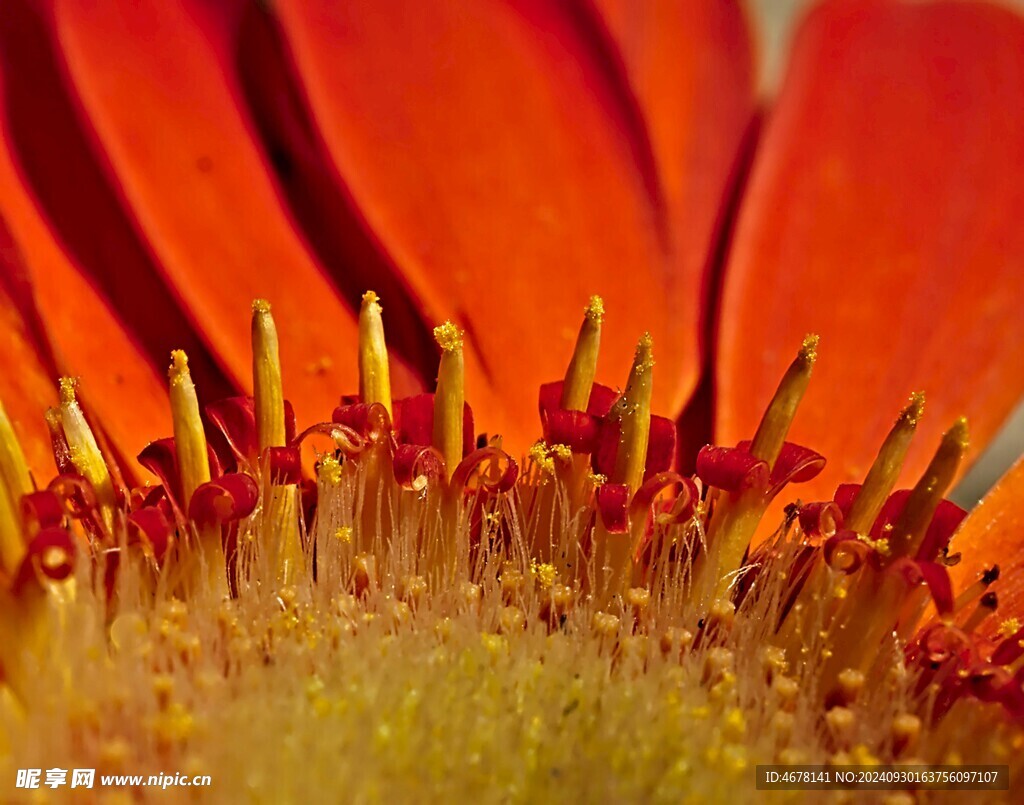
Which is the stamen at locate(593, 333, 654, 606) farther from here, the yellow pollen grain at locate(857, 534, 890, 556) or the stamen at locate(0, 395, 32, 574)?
the stamen at locate(0, 395, 32, 574)

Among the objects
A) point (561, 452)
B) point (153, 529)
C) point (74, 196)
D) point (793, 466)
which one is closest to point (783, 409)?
point (793, 466)

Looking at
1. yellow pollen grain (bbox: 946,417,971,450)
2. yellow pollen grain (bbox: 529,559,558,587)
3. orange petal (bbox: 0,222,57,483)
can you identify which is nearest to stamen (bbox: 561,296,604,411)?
yellow pollen grain (bbox: 529,559,558,587)

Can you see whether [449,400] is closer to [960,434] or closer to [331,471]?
[331,471]

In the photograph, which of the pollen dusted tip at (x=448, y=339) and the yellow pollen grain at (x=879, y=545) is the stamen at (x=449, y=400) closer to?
the pollen dusted tip at (x=448, y=339)

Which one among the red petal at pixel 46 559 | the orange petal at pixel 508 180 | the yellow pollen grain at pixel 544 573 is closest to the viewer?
the red petal at pixel 46 559

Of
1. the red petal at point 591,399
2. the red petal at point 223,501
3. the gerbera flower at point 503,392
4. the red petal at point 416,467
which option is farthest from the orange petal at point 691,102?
the red petal at point 223,501

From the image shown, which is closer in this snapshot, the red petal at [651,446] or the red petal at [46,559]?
the red petal at [46,559]

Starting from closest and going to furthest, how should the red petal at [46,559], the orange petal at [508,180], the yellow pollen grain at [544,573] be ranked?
1. the red petal at [46,559]
2. the yellow pollen grain at [544,573]
3. the orange petal at [508,180]
